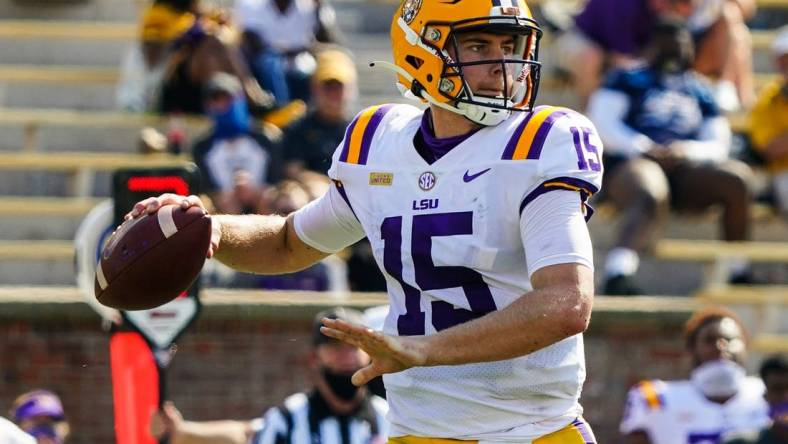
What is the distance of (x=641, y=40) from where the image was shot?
32.3 feet

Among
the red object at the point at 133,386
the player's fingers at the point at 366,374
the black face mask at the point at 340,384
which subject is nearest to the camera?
the player's fingers at the point at 366,374

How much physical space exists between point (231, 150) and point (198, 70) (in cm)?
85

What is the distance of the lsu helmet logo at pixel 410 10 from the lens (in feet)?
14.3

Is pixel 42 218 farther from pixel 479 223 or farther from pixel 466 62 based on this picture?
pixel 479 223

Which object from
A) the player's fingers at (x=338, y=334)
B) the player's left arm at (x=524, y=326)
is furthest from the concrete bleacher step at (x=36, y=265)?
the player's fingers at (x=338, y=334)

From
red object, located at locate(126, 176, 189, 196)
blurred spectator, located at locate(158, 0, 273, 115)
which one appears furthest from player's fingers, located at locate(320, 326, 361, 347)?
blurred spectator, located at locate(158, 0, 273, 115)

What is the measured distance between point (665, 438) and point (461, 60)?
3779 mm

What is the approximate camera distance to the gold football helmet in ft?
13.6

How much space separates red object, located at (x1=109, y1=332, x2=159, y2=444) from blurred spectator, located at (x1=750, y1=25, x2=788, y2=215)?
4946mm

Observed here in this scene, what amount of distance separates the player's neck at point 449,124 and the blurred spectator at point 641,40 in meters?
5.42

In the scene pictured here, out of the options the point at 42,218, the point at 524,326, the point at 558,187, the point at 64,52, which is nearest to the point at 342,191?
the point at 558,187

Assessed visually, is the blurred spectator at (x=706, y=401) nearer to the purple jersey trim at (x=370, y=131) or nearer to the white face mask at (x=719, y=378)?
the white face mask at (x=719, y=378)

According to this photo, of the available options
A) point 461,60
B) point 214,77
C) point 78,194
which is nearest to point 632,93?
point 214,77

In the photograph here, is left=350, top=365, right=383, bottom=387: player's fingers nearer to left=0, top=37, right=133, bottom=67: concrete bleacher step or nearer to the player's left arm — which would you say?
the player's left arm
